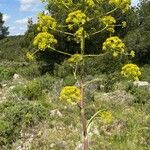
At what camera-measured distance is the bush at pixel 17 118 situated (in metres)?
15.4

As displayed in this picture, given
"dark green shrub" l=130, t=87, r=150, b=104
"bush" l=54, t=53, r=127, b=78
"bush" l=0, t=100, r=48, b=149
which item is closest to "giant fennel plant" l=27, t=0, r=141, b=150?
"bush" l=0, t=100, r=48, b=149

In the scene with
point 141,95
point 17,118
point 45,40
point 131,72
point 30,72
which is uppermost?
point 45,40

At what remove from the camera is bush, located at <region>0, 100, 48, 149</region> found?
1538 cm

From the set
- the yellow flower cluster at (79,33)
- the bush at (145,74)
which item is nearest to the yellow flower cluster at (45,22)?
the yellow flower cluster at (79,33)

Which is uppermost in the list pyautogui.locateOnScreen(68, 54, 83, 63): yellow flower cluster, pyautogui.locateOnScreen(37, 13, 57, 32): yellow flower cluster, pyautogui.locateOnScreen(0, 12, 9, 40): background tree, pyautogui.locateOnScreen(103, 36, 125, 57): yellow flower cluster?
pyautogui.locateOnScreen(0, 12, 9, 40): background tree

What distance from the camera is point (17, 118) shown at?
16203 millimetres

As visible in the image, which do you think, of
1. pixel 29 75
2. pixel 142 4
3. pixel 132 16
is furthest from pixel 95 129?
pixel 142 4

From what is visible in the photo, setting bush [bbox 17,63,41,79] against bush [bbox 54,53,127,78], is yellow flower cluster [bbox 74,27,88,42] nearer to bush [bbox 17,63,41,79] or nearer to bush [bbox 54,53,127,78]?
bush [bbox 54,53,127,78]

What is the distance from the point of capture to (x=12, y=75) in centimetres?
3244

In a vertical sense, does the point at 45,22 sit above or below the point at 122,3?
below

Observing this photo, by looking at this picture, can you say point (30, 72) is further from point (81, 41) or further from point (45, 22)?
point (81, 41)

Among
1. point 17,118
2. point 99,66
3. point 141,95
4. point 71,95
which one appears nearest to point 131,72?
point 71,95

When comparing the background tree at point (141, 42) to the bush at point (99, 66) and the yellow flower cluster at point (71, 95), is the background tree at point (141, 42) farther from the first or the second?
the yellow flower cluster at point (71, 95)

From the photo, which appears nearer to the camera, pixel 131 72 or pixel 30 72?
pixel 131 72
